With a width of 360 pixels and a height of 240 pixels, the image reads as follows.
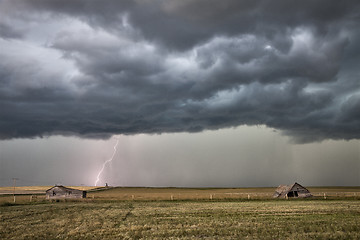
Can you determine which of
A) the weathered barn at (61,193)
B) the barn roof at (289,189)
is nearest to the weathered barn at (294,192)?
the barn roof at (289,189)

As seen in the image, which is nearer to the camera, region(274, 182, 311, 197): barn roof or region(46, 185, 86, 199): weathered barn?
region(274, 182, 311, 197): barn roof

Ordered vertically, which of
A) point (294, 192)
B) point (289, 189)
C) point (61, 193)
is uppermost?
point (61, 193)

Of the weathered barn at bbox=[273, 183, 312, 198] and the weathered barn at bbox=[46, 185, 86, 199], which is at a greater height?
the weathered barn at bbox=[46, 185, 86, 199]

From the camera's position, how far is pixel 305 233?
71.5 feet

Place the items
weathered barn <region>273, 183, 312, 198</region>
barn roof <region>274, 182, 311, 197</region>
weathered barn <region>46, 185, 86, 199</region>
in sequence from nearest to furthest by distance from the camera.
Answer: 1. weathered barn <region>273, 183, 312, 198</region>
2. barn roof <region>274, 182, 311, 197</region>
3. weathered barn <region>46, 185, 86, 199</region>

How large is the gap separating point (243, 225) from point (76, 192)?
7916 centimetres

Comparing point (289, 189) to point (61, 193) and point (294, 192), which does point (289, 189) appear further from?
point (61, 193)

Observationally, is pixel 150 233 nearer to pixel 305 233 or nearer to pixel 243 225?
pixel 243 225

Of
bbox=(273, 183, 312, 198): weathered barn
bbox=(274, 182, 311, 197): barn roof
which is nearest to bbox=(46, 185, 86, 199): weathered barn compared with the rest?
bbox=(274, 182, 311, 197): barn roof

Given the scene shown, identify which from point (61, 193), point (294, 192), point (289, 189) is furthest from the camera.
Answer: point (61, 193)

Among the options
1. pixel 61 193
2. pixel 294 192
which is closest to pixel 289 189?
pixel 294 192

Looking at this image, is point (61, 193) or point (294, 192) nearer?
point (294, 192)

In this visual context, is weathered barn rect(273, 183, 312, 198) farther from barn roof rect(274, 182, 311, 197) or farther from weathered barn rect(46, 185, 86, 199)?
weathered barn rect(46, 185, 86, 199)

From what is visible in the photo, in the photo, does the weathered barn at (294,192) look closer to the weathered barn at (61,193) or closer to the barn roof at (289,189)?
the barn roof at (289,189)
